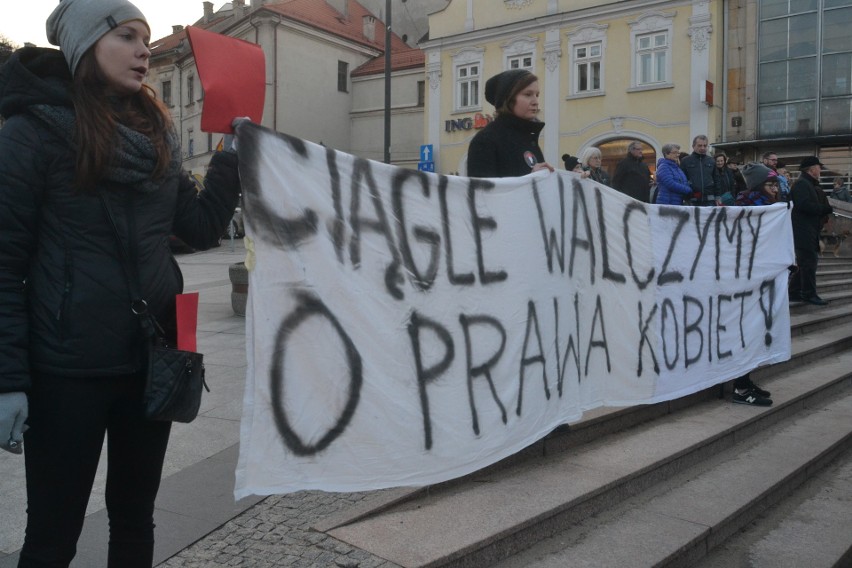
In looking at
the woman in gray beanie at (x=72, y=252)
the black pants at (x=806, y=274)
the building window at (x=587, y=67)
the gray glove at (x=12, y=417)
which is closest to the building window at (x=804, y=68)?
the building window at (x=587, y=67)

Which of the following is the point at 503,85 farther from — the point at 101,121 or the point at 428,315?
the point at 101,121

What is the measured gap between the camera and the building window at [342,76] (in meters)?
37.4

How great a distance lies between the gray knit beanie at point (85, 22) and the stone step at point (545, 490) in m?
1.88

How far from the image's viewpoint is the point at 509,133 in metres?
3.93

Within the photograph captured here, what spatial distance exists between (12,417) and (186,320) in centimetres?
50

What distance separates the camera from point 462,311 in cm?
321

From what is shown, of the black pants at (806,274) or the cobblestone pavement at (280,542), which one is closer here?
the cobblestone pavement at (280,542)

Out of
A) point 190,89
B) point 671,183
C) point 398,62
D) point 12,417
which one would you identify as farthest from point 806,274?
point 190,89

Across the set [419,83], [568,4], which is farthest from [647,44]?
[419,83]

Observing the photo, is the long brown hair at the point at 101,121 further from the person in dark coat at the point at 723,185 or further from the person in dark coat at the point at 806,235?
the person in dark coat at the point at 806,235

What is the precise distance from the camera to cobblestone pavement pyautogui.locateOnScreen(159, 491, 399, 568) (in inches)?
104

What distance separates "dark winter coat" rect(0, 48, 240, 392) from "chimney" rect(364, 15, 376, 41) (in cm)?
3993

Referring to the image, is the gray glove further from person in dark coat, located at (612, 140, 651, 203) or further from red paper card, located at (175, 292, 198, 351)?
person in dark coat, located at (612, 140, 651, 203)

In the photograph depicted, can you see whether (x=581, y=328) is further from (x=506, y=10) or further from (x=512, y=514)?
(x=506, y=10)
